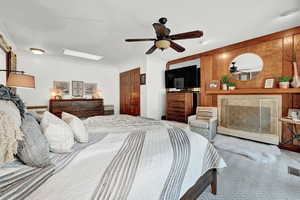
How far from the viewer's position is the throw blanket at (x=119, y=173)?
69cm

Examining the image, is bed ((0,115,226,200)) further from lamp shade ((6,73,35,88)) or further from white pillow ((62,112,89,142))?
lamp shade ((6,73,35,88))

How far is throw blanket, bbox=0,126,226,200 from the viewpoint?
69 centimetres

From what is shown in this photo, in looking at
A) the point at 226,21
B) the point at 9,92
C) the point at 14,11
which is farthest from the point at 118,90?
the point at 9,92

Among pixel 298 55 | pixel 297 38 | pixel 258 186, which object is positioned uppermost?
pixel 297 38

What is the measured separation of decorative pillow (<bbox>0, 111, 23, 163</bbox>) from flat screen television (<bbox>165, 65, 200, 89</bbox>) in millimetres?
4368

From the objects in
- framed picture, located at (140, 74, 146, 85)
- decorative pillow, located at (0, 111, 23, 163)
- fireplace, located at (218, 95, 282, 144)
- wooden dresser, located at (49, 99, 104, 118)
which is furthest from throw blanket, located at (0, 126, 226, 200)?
wooden dresser, located at (49, 99, 104, 118)

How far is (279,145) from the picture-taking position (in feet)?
9.97

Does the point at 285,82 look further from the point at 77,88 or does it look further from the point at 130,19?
the point at 77,88

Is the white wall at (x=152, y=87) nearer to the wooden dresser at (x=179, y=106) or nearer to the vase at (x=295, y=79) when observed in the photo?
the wooden dresser at (x=179, y=106)

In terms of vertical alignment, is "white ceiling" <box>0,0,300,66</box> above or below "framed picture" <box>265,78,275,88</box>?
above

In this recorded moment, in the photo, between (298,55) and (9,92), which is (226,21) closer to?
(298,55)

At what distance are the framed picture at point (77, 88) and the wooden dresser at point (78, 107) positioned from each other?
620 mm

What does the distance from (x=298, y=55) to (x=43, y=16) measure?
198 inches

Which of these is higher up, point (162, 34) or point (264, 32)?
point (264, 32)
